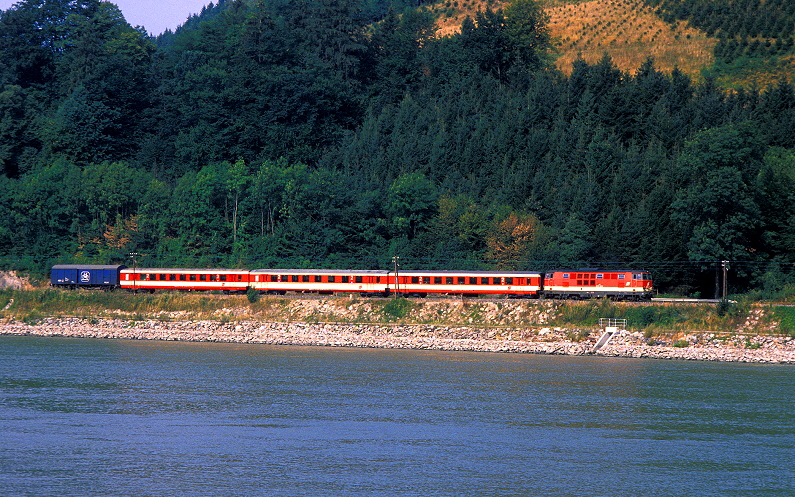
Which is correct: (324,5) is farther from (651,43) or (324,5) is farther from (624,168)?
(624,168)

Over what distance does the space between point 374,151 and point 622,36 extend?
4039cm

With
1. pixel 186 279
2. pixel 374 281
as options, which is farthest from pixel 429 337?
pixel 186 279

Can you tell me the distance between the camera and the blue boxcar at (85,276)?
7688 centimetres

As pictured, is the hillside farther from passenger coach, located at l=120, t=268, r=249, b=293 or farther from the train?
passenger coach, located at l=120, t=268, r=249, b=293

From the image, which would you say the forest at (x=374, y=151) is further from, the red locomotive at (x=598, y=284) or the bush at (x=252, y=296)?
the bush at (x=252, y=296)

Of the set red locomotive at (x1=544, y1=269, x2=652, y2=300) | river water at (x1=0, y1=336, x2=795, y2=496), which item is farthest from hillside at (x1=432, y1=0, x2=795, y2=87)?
river water at (x1=0, y1=336, x2=795, y2=496)

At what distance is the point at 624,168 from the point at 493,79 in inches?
1139

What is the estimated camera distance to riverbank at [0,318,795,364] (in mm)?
54125

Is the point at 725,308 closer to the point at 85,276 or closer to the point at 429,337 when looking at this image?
the point at 429,337

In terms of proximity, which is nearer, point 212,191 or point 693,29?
point 212,191

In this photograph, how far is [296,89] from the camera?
347 feet

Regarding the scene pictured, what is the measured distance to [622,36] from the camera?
391ft

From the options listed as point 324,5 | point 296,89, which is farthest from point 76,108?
point 324,5

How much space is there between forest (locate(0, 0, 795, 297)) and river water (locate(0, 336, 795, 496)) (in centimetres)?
2214
